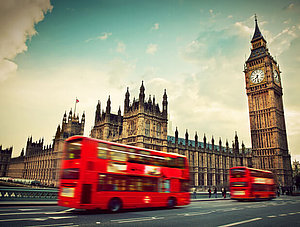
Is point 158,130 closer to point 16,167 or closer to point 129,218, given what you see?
point 129,218

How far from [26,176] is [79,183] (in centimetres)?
11127

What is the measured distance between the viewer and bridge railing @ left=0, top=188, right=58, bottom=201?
17883 mm

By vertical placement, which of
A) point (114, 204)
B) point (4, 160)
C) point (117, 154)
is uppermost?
point (4, 160)

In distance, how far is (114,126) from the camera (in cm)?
6334

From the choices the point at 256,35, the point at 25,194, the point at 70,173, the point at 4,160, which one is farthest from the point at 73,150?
the point at 4,160

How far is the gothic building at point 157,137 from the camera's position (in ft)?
170

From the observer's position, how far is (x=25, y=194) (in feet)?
63.5

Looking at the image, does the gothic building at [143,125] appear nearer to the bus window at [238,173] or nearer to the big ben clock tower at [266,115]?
the bus window at [238,173]

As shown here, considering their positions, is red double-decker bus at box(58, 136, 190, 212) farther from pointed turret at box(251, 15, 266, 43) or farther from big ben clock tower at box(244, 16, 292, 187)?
Answer: pointed turret at box(251, 15, 266, 43)

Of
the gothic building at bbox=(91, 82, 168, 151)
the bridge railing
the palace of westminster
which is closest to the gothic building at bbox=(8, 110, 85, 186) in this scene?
the palace of westminster

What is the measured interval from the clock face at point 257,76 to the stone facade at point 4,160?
135 metres

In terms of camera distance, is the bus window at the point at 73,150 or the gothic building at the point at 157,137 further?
the gothic building at the point at 157,137

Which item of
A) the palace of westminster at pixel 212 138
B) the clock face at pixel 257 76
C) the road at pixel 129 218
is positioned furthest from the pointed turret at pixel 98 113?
the clock face at pixel 257 76

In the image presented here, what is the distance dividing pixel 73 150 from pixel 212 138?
5635 centimetres
